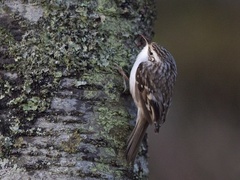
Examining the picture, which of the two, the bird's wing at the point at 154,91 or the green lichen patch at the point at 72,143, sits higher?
the green lichen patch at the point at 72,143

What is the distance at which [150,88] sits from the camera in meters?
3.42

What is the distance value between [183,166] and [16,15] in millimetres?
2246

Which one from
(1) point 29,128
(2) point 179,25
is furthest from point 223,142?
(1) point 29,128

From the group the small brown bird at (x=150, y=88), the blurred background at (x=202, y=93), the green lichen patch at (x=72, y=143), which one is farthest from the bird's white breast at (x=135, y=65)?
the blurred background at (x=202, y=93)

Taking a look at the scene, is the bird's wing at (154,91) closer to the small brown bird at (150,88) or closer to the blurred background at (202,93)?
the small brown bird at (150,88)

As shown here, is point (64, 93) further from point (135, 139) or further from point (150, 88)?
point (150, 88)

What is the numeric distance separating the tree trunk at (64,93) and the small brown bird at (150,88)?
43 mm

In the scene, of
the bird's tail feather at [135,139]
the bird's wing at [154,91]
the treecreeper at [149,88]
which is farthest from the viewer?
the bird's wing at [154,91]

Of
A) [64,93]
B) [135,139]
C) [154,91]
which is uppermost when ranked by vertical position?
[64,93]

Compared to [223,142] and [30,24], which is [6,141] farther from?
[223,142]

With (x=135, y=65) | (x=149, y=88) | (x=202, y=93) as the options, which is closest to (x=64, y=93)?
(x=135, y=65)

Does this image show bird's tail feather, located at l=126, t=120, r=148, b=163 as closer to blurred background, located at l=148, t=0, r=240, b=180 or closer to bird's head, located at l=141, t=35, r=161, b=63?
bird's head, located at l=141, t=35, r=161, b=63

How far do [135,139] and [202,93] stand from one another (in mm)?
2251

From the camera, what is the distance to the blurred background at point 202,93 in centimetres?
492
